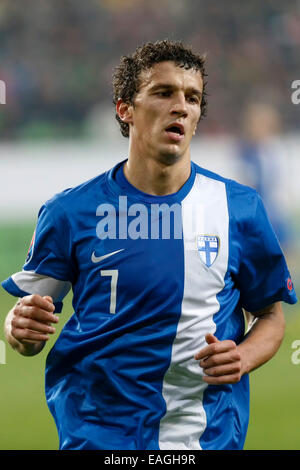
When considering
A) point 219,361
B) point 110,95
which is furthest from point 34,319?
point 110,95

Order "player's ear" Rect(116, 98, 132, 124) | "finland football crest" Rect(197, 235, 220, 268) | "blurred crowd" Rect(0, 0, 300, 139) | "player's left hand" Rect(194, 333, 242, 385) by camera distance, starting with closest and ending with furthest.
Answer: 1. "player's left hand" Rect(194, 333, 242, 385)
2. "finland football crest" Rect(197, 235, 220, 268)
3. "player's ear" Rect(116, 98, 132, 124)
4. "blurred crowd" Rect(0, 0, 300, 139)

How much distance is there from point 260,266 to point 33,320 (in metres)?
0.75

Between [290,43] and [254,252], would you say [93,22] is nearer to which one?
[290,43]

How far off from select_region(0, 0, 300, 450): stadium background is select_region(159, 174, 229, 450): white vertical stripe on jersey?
5341 mm

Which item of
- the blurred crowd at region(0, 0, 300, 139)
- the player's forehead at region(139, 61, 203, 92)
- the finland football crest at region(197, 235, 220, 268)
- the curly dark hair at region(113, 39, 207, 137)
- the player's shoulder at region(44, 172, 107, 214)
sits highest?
the blurred crowd at region(0, 0, 300, 139)

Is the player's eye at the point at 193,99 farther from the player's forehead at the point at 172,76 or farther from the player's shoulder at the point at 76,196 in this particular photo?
the player's shoulder at the point at 76,196

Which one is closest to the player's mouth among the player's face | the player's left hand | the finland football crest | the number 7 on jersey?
the player's face

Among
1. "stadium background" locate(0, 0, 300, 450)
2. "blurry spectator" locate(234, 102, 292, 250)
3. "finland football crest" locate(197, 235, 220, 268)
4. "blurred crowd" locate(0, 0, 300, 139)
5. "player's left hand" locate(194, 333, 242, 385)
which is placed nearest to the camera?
"player's left hand" locate(194, 333, 242, 385)

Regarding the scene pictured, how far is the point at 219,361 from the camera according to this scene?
227 centimetres

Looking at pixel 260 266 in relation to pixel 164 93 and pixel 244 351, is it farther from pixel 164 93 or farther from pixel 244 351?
pixel 164 93

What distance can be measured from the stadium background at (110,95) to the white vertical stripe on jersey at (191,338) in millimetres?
5341

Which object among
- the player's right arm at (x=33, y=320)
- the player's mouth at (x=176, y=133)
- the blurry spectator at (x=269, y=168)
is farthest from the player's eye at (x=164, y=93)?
the blurry spectator at (x=269, y=168)

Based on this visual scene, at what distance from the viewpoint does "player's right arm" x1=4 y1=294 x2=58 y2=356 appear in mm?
2297

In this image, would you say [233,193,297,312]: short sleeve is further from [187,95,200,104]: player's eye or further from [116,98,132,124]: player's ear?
[116,98,132,124]: player's ear
